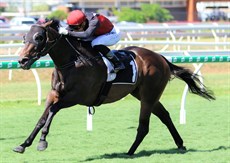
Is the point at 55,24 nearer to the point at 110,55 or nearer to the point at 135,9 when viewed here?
the point at 110,55

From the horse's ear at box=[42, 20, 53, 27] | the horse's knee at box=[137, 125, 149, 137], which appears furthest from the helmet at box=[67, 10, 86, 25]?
the horse's knee at box=[137, 125, 149, 137]

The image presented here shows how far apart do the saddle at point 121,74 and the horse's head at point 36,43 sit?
0.77m

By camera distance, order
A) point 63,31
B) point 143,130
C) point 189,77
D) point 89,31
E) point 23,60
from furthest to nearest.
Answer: point 189,77 → point 143,130 → point 89,31 → point 63,31 → point 23,60

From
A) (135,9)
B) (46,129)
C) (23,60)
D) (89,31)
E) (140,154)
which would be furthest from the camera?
(135,9)

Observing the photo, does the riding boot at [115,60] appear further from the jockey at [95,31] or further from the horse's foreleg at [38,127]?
the horse's foreleg at [38,127]

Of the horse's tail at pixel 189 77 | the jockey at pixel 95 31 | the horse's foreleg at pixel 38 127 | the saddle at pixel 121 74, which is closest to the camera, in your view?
the horse's foreleg at pixel 38 127

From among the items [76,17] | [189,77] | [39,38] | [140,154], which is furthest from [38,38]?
[189,77]

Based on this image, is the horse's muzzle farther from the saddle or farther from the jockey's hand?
the saddle

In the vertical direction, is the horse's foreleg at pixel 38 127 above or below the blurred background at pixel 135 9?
above

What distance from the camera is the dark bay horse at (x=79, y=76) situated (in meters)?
6.82

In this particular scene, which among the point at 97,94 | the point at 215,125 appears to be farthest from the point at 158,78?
the point at 215,125

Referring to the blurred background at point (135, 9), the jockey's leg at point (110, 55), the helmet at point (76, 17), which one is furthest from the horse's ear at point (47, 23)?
the blurred background at point (135, 9)

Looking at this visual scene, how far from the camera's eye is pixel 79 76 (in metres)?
7.20

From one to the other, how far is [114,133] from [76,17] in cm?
239
